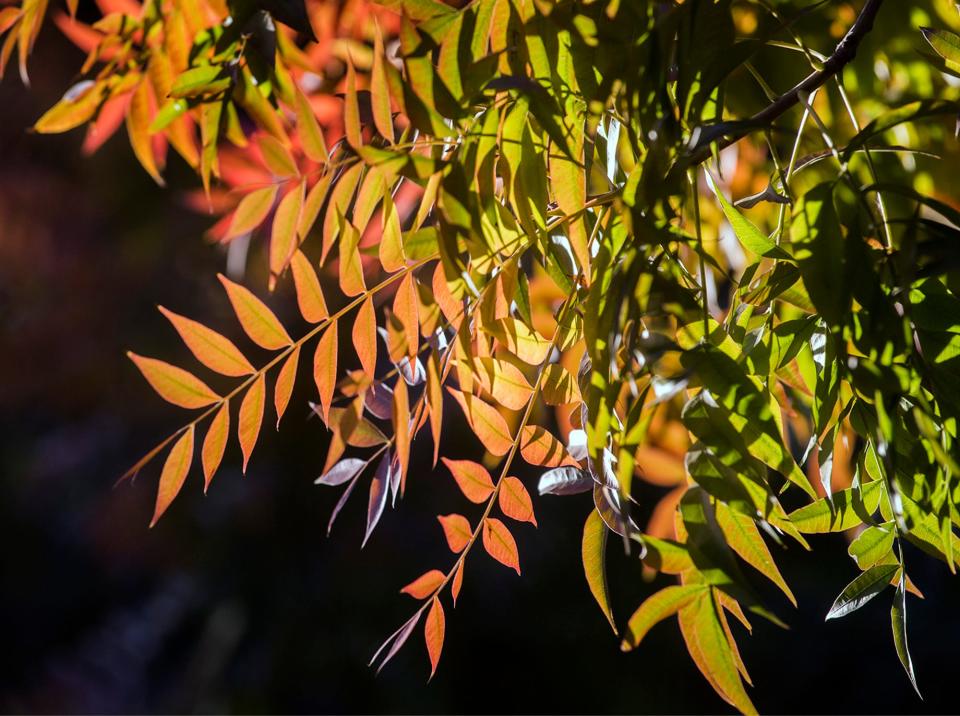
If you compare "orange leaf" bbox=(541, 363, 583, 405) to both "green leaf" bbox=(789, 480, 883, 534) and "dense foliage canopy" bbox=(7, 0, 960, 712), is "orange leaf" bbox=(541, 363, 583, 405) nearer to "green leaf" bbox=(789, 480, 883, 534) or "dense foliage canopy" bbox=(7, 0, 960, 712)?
"dense foliage canopy" bbox=(7, 0, 960, 712)

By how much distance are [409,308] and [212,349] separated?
0.43ft

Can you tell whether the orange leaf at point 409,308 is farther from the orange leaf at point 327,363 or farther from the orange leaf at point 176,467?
the orange leaf at point 176,467

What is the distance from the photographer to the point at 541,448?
47 centimetres

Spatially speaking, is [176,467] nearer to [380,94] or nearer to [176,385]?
[176,385]

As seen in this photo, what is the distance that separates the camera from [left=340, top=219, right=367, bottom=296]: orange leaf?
17.2 inches

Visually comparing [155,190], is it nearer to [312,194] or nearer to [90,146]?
[90,146]

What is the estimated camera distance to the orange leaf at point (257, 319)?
1.58 feet

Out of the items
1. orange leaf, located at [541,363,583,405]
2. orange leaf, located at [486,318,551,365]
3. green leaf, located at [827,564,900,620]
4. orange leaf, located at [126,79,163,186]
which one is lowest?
green leaf, located at [827,564,900,620]

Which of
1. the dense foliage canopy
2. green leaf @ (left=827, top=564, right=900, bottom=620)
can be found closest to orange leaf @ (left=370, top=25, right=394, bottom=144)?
the dense foliage canopy

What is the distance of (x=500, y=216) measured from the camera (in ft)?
1.44

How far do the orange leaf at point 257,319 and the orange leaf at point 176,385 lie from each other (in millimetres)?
44

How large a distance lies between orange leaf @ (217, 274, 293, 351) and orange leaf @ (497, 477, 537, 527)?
148 mm

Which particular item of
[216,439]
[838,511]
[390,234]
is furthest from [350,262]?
[838,511]

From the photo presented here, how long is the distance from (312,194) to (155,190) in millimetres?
2262
